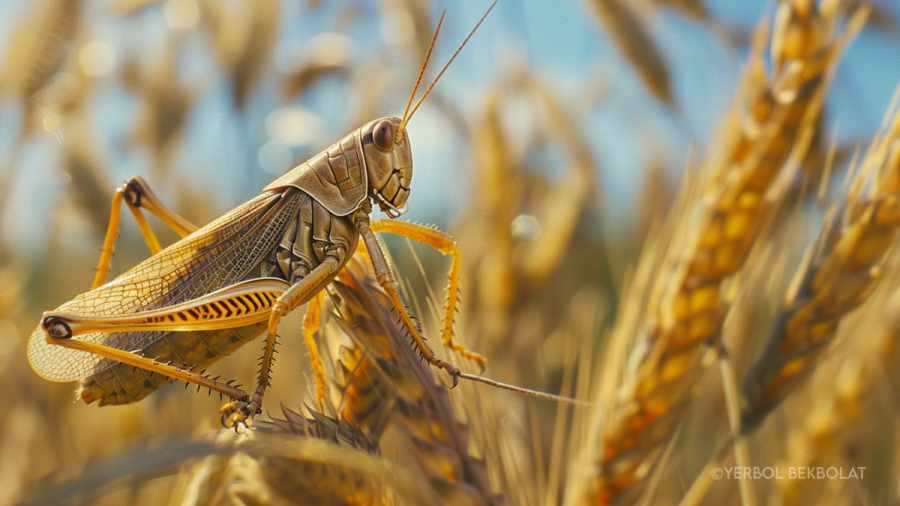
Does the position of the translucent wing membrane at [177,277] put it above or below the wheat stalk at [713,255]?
above

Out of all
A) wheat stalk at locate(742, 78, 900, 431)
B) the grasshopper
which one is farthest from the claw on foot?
wheat stalk at locate(742, 78, 900, 431)

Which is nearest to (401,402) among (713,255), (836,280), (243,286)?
(243,286)

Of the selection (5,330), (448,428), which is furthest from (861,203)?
(5,330)

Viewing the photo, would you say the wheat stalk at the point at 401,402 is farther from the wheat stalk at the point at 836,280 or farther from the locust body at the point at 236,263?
the wheat stalk at the point at 836,280

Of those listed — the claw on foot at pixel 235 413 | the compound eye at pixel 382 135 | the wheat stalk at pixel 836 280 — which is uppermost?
the compound eye at pixel 382 135

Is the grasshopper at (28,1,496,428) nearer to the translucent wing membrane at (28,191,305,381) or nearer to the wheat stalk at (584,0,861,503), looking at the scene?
the translucent wing membrane at (28,191,305,381)

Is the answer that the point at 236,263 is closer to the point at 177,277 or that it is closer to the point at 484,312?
the point at 177,277

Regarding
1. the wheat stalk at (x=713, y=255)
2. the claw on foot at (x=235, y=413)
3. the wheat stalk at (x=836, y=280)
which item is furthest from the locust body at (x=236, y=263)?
the wheat stalk at (x=836, y=280)
